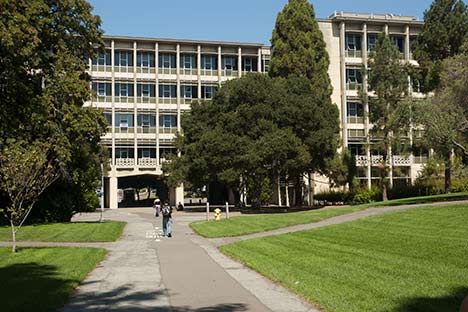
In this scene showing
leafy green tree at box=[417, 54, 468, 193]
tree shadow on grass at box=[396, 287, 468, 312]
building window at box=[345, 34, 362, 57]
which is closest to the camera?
tree shadow on grass at box=[396, 287, 468, 312]

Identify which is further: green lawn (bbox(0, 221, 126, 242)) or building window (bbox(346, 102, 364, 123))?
building window (bbox(346, 102, 364, 123))

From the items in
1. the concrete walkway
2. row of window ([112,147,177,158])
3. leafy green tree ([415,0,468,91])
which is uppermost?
leafy green tree ([415,0,468,91])

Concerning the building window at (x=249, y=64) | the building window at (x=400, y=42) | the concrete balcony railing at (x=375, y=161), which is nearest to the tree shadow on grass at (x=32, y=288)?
the concrete balcony railing at (x=375, y=161)

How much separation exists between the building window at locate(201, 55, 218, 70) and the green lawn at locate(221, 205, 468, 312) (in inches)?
2135

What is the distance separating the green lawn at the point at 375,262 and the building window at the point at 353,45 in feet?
161

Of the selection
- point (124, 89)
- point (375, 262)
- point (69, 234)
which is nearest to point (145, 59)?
point (124, 89)

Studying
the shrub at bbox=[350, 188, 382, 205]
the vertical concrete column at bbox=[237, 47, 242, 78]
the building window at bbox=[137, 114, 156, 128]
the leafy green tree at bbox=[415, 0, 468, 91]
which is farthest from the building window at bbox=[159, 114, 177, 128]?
the leafy green tree at bbox=[415, 0, 468, 91]

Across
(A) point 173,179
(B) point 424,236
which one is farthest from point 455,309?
(A) point 173,179

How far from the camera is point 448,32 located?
1779 inches

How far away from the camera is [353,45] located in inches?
2694

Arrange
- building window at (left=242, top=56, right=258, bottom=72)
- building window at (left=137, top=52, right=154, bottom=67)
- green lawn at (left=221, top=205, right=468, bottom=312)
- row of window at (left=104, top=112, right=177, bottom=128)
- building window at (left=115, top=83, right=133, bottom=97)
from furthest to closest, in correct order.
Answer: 1. building window at (left=242, top=56, right=258, bottom=72)
2. building window at (left=137, top=52, right=154, bottom=67)
3. building window at (left=115, top=83, right=133, bottom=97)
4. row of window at (left=104, top=112, right=177, bottom=128)
5. green lawn at (left=221, top=205, right=468, bottom=312)

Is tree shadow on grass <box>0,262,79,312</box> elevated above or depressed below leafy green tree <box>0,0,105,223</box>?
below

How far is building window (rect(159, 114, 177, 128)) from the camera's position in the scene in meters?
71.6

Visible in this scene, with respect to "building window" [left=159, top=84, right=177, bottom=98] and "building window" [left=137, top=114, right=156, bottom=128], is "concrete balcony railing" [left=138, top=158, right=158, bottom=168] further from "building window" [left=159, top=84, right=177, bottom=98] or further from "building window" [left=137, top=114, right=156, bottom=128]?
"building window" [left=159, top=84, right=177, bottom=98]
